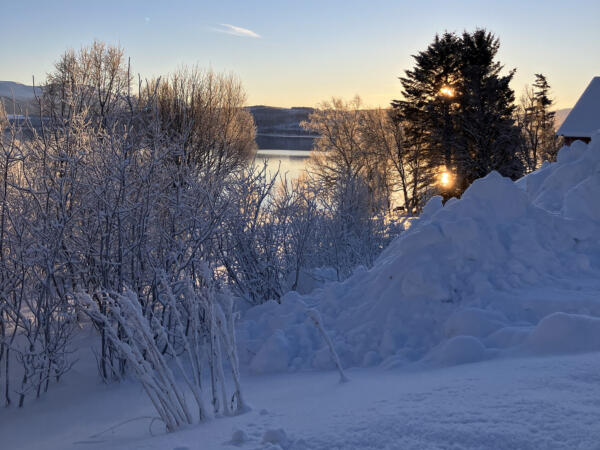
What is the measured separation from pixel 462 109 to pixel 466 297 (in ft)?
83.9

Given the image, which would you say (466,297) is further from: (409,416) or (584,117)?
(584,117)

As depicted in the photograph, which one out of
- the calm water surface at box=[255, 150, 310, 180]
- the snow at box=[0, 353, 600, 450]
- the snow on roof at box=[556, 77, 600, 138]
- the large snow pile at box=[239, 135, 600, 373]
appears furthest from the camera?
the calm water surface at box=[255, 150, 310, 180]

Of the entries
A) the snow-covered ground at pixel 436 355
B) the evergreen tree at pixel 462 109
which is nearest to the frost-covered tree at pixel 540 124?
the evergreen tree at pixel 462 109

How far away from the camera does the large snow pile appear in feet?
13.7

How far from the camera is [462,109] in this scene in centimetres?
2838

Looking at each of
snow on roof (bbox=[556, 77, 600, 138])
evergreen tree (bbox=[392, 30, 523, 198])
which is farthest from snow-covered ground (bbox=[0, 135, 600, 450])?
evergreen tree (bbox=[392, 30, 523, 198])

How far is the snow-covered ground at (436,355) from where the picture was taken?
2561mm

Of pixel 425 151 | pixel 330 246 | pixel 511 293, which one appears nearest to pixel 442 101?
pixel 425 151

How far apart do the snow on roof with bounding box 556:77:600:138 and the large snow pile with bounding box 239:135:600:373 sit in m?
15.9

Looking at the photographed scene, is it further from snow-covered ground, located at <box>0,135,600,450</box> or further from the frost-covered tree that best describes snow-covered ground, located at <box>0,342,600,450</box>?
the frost-covered tree

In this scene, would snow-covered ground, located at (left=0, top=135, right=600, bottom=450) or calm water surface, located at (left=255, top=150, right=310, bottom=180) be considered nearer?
snow-covered ground, located at (left=0, top=135, right=600, bottom=450)

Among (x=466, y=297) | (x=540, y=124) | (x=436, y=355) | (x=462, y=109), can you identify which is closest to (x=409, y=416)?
(x=436, y=355)

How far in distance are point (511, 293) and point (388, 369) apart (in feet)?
4.91

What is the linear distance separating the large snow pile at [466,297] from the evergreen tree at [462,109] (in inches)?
849
